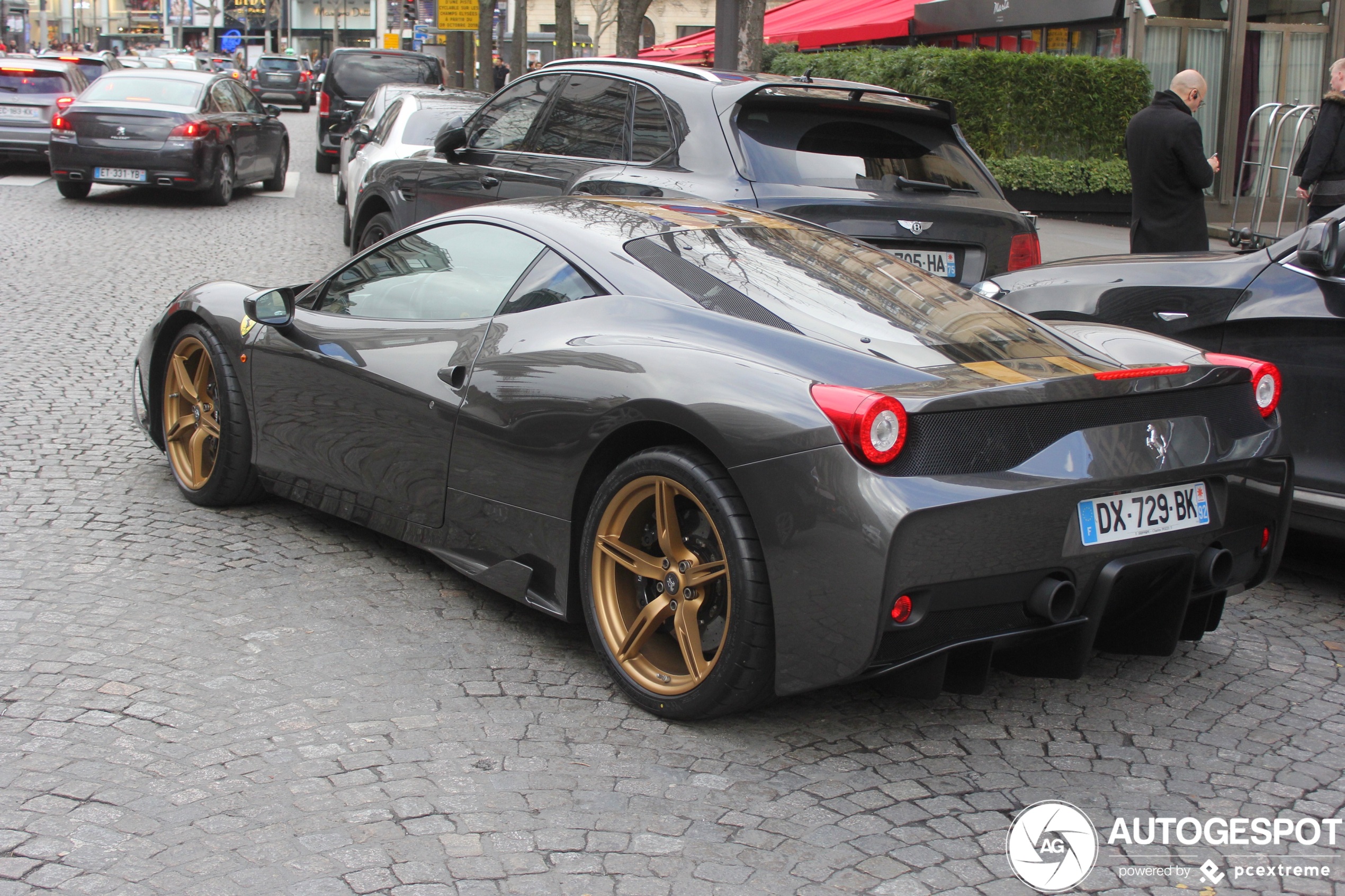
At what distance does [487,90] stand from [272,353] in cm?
2370

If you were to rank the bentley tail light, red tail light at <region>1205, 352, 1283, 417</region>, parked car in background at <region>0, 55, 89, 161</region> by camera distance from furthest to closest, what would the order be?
parked car in background at <region>0, 55, 89, 161</region> < red tail light at <region>1205, 352, 1283, 417</region> < the bentley tail light

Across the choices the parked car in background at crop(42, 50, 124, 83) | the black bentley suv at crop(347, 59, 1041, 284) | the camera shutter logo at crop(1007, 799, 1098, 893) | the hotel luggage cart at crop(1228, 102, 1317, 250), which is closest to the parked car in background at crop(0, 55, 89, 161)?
the parked car in background at crop(42, 50, 124, 83)

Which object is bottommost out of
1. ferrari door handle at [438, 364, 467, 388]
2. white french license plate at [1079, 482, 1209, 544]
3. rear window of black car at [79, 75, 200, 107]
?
white french license plate at [1079, 482, 1209, 544]

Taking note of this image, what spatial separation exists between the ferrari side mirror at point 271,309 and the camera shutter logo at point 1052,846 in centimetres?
318

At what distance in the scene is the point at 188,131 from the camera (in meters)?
16.2

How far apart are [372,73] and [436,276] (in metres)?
19.9

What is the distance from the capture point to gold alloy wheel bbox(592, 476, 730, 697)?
11.6ft

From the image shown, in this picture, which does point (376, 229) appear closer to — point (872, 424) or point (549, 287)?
point (549, 287)

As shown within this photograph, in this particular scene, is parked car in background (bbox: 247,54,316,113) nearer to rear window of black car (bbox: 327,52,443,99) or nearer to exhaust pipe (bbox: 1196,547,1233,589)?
rear window of black car (bbox: 327,52,443,99)

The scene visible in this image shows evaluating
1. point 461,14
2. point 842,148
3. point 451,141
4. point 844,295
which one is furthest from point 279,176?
A: point 844,295

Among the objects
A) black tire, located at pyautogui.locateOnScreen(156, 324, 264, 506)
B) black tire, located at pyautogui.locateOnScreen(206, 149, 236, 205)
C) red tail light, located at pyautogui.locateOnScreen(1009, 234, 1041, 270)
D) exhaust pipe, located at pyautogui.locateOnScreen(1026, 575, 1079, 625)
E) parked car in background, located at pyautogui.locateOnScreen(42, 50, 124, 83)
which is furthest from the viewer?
parked car in background, located at pyautogui.locateOnScreen(42, 50, 124, 83)

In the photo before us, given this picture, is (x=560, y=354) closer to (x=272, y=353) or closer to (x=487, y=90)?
(x=272, y=353)

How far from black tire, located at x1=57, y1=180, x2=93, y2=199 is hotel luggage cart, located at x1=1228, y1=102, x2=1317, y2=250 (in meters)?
13.6

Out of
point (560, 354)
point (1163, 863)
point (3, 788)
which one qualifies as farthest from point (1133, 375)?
point (3, 788)
